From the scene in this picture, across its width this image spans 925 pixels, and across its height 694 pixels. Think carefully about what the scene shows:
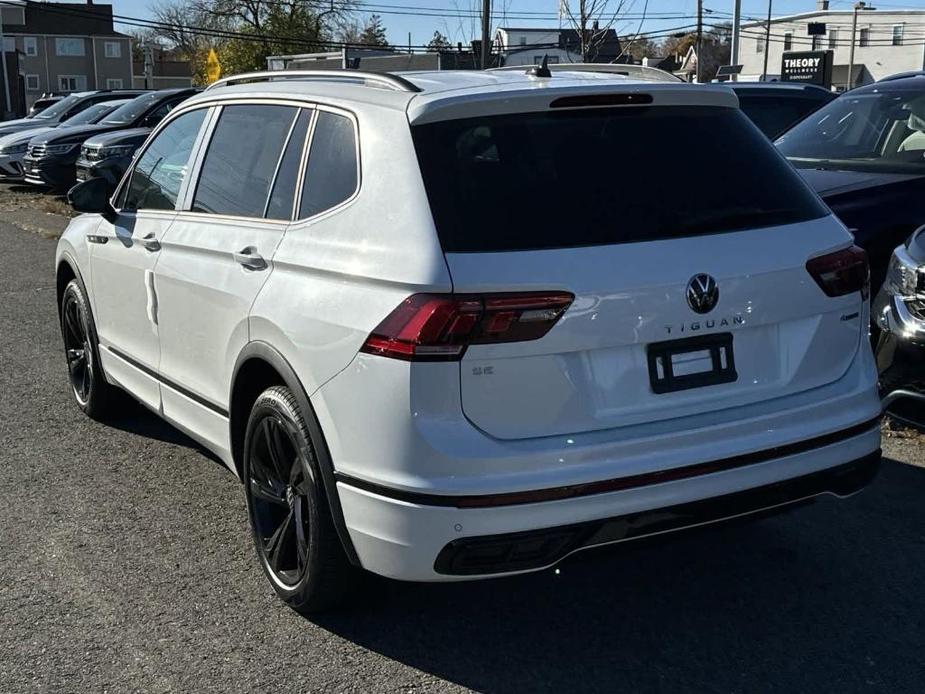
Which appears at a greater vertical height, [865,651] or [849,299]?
[849,299]

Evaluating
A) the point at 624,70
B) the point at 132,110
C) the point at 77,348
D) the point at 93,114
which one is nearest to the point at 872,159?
the point at 624,70

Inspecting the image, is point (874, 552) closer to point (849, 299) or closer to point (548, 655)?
point (849, 299)

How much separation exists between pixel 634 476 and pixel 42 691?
1.95m

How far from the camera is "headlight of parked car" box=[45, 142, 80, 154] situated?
19.1m

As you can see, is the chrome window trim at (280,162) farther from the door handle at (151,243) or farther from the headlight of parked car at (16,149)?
the headlight of parked car at (16,149)

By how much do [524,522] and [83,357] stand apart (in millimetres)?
3967

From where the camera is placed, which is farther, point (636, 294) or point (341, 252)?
point (341, 252)

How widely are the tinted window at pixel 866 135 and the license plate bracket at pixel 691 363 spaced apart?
14.0ft

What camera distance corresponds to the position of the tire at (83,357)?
599 centimetres

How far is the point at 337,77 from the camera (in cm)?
418

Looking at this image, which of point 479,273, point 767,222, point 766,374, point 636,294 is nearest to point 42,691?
point 479,273

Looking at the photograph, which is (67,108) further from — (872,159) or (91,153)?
(872,159)

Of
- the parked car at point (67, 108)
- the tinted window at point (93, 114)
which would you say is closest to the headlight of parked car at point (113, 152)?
the tinted window at point (93, 114)

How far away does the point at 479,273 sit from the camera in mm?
3166
